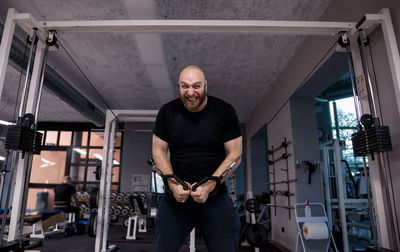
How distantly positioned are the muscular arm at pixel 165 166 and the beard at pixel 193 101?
0.66 feet

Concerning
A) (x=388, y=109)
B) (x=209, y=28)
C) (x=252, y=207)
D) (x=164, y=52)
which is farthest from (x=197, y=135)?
(x=164, y=52)

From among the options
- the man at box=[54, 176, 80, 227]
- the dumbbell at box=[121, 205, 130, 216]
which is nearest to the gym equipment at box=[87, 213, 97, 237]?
the man at box=[54, 176, 80, 227]

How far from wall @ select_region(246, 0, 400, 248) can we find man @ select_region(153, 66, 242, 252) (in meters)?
1.28

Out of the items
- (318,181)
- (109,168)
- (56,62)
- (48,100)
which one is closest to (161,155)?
(109,168)

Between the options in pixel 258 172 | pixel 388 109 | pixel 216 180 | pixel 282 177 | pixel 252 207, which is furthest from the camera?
pixel 258 172

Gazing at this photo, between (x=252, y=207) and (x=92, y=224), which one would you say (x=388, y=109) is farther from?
(x=92, y=224)

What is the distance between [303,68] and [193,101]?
2.78 metres

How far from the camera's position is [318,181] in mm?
3689

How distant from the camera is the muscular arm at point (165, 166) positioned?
1076 mm

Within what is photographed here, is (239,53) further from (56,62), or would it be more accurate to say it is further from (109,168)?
(56,62)

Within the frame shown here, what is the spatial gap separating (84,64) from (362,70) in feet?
12.9

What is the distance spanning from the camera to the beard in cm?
118

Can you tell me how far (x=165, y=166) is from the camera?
1.17 m

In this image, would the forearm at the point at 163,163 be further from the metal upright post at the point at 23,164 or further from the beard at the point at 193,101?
the metal upright post at the point at 23,164
